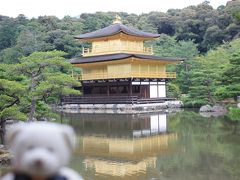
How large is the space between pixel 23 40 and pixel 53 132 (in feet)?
152

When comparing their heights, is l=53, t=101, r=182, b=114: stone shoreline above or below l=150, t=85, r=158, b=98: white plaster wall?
below

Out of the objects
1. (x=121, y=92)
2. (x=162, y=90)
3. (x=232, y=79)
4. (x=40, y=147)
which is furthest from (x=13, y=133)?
(x=162, y=90)

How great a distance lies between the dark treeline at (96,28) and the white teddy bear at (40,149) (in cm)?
4402

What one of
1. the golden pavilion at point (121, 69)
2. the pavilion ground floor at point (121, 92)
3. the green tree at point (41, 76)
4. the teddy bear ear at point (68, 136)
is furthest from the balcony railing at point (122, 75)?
the teddy bear ear at point (68, 136)

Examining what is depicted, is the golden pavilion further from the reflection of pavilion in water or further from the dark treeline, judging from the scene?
the dark treeline

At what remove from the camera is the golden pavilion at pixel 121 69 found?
29266mm

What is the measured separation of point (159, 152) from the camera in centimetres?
1138

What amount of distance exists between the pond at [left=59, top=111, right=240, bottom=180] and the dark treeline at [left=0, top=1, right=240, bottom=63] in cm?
3096

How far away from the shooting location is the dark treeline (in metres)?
47.0

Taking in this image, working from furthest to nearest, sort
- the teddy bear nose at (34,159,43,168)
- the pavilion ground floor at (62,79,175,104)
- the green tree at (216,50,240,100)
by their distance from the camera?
the pavilion ground floor at (62,79,175,104) < the green tree at (216,50,240,100) < the teddy bear nose at (34,159,43,168)

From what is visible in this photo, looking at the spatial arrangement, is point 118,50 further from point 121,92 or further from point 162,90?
point 162,90

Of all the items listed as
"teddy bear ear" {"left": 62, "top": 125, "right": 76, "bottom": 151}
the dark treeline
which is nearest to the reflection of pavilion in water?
"teddy bear ear" {"left": 62, "top": 125, "right": 76, "bottom": 151}

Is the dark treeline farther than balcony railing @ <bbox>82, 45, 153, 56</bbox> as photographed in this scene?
Yes

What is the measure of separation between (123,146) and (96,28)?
147 ft
